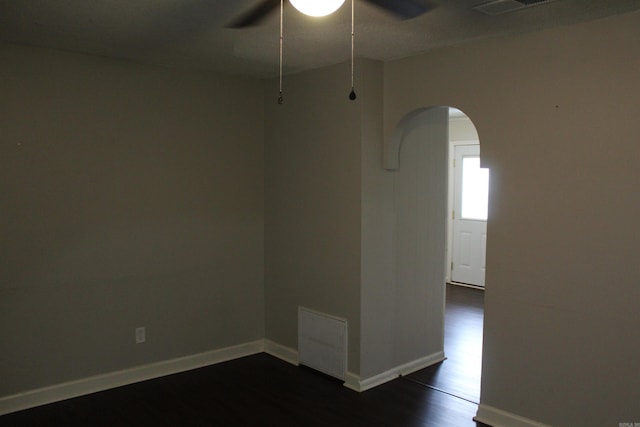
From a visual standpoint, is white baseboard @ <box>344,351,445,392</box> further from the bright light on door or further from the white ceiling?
the bright light on door

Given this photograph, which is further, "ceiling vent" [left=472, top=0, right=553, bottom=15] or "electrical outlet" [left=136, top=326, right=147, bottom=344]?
"electrical outlet" [left=136, top=326, right=147, bottom=344]

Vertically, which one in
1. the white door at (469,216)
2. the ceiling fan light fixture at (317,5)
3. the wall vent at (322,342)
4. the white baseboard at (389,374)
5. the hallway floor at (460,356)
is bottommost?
the hallway floor at (460,356)

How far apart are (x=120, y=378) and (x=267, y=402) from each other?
114 cm

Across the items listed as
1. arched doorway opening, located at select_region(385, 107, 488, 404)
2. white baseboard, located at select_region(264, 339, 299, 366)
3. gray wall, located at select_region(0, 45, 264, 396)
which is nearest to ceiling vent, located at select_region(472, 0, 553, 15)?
arched doorway opening, located at select_region(385, 107, 488, 404)

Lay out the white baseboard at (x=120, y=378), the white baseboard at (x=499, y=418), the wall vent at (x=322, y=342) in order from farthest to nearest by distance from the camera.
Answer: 1. the wall vent at (x=322, y=342)
2. the white baseboard at (x=120, y=378)
3. the white baseboard at (x=499, y=418)

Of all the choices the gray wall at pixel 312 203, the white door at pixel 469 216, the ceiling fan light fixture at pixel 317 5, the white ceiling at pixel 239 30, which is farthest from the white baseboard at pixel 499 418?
the white door at pixel 469 216

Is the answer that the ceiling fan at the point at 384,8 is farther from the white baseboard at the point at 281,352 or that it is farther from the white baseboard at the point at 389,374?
the white baseboard at the point at 281,352

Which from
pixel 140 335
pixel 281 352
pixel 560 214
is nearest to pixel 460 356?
pixel 281 352

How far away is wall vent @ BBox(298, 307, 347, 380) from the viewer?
151 inches

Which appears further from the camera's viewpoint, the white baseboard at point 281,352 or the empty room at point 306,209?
the white baseboard at point 281,352

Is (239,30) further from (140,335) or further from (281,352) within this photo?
(281,352)

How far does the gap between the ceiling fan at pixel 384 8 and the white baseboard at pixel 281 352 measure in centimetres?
269

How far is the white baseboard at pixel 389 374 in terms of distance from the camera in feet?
12.2

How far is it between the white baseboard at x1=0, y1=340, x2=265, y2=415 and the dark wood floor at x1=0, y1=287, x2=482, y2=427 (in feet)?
0.20
